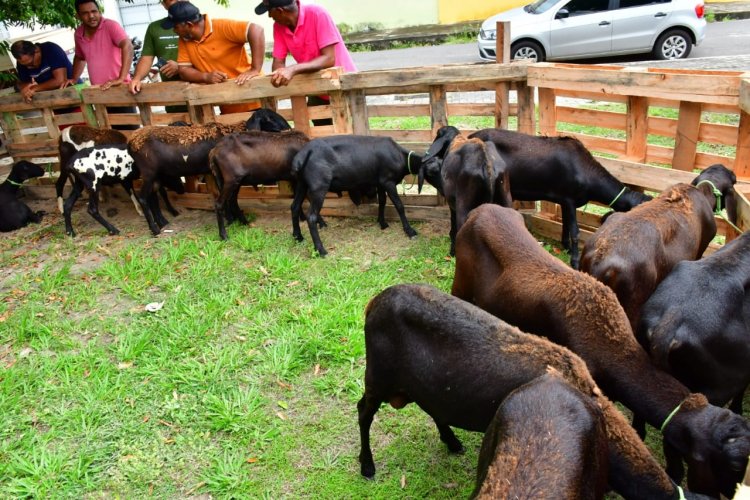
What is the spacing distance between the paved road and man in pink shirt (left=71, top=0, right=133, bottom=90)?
31.0 feet

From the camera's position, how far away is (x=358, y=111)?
312 inches

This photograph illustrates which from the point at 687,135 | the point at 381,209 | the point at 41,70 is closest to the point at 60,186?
the point at 41,70

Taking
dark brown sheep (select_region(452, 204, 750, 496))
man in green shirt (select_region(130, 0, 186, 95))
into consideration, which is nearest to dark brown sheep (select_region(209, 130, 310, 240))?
man in green shirt (select_region(130, 0, 186, 95))

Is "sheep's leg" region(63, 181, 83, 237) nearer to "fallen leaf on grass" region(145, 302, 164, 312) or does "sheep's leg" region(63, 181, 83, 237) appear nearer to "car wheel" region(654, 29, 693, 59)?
"fallen leaf on grass" region(145, 302, 164, 312)

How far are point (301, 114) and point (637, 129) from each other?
13.8 ft

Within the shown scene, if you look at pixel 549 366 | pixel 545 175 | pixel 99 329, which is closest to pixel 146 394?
pixel 99 329

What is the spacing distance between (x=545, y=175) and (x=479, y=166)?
856 mm

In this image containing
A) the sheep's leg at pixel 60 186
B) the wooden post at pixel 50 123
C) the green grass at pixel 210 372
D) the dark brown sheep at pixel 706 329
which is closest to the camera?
the dark brown sheep at pixel 706 329

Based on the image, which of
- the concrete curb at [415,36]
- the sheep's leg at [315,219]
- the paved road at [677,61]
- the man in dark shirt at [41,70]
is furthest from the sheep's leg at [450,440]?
the concrete curb at [415,36]

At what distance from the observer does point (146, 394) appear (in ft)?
16.7

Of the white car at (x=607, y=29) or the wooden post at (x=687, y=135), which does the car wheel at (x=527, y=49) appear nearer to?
the white car at (x=607, y=29)

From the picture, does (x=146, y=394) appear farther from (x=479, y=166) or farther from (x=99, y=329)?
(x=479, y=166)

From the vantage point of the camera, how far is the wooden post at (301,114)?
8094 millimetres

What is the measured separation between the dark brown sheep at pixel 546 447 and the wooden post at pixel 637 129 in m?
4.15
